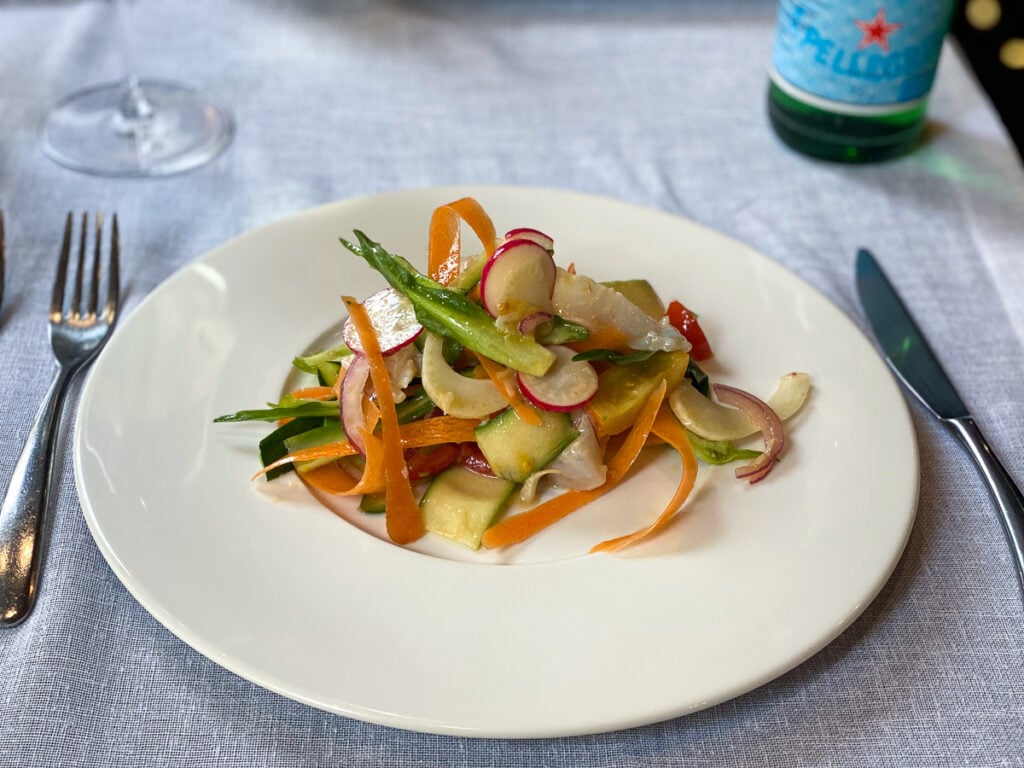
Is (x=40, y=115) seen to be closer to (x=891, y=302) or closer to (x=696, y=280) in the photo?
(x=696, y=280)

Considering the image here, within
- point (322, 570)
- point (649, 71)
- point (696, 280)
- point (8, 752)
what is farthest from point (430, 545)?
point (649, 71)

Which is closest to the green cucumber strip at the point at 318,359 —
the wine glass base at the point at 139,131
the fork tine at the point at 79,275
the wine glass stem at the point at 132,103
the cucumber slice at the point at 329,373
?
the cucumber slice at the point at 329,373

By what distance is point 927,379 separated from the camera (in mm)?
1455

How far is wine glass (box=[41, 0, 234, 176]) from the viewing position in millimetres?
1959

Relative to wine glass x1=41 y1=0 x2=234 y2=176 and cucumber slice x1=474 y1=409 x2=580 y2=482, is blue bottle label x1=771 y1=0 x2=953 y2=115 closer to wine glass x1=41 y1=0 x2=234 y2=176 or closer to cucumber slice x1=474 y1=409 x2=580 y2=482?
cucumber slice x1=474 y1=409 x2=580 y2=482

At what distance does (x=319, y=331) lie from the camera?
1.45m

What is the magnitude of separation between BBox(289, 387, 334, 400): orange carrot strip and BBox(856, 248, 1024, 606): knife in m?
0.85

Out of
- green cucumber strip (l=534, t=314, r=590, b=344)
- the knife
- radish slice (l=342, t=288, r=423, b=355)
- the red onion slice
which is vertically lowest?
the knife

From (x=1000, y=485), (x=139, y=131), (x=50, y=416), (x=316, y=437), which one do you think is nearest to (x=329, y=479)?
(x=316, y=437)

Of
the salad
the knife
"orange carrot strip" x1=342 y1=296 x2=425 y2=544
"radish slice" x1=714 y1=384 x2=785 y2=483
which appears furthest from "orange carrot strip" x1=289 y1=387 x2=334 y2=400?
the knife

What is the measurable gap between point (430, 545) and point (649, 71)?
152cm

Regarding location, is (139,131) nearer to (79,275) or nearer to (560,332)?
(79,275)

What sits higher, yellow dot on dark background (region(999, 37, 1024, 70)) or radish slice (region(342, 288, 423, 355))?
radish slice (region(342, 288, 423, 355))

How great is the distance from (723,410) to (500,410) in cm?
30
